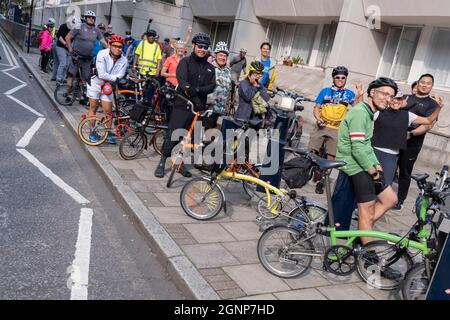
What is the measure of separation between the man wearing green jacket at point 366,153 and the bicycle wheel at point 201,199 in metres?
1.51

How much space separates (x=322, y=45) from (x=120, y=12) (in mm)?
21621

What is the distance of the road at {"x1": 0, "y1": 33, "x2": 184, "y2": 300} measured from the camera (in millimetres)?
3309

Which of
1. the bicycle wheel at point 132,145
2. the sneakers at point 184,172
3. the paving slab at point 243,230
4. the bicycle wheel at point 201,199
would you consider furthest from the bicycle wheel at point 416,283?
the bicycle wheel at point 132,145

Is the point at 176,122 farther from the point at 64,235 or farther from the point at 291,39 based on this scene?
the point at 291,39

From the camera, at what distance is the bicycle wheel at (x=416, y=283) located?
132 inches

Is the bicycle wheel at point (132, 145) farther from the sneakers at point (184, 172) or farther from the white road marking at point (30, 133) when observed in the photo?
the white road marking at point (30, 133)

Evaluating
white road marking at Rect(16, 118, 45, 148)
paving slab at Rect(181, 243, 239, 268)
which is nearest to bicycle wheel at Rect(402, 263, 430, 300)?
paving slab at Rect(181, 243, 239, 268)

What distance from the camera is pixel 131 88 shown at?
9461 millimetres

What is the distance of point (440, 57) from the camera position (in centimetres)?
1100

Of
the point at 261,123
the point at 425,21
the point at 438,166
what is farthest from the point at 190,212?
the point at 425,21

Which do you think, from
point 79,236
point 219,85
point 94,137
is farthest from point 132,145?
point 79,236

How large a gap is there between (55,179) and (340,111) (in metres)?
4.25

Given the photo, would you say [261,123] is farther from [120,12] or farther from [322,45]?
[120,12]

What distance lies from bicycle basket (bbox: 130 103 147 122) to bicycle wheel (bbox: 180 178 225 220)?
2.41 meters
